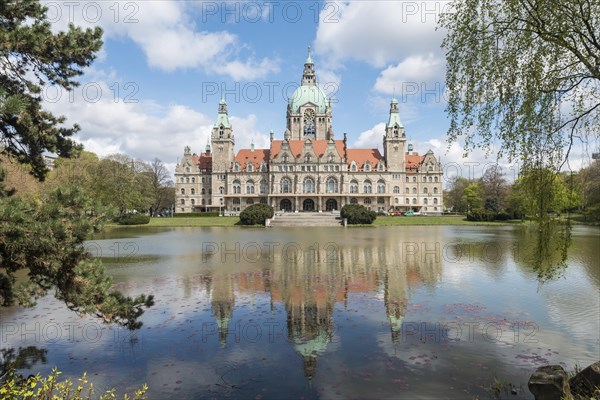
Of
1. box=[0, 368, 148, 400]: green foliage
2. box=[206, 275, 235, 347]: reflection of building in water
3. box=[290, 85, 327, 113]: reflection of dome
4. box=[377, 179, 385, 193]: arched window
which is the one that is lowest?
box=[206, 275, 235, 347]: reflection of building in water

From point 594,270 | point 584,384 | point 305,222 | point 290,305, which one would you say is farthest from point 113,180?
point 584,384

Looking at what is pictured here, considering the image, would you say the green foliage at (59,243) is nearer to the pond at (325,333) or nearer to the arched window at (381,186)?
the pond at (325,333)

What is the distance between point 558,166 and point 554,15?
7.97 ft

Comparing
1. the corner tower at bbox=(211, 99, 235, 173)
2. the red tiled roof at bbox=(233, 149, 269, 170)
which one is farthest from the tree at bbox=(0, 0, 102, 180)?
the corner tower at bbox=(211, 99, 235, 173)

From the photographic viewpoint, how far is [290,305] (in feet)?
39.2

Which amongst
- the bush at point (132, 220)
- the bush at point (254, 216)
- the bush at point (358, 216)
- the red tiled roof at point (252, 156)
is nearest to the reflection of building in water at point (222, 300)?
the bush at point (254, 216)

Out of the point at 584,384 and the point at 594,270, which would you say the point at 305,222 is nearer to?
the point at 594,270

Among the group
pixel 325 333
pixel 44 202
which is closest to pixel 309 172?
pixel 325 333

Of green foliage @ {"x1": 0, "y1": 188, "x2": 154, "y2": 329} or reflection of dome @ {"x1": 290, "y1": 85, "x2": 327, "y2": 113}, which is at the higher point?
reflection of dome @ {"x1": 290, "y1": 85, "x2": 327, "y2": 113}

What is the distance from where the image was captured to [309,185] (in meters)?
82.6

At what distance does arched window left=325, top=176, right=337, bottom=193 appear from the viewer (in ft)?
272

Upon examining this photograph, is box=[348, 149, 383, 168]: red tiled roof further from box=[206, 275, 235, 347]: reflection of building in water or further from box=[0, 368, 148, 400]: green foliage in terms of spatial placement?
box=[0, 368, 148, 400]: green foliage

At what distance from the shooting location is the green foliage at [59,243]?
498 cm

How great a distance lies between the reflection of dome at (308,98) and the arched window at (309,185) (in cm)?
2050
